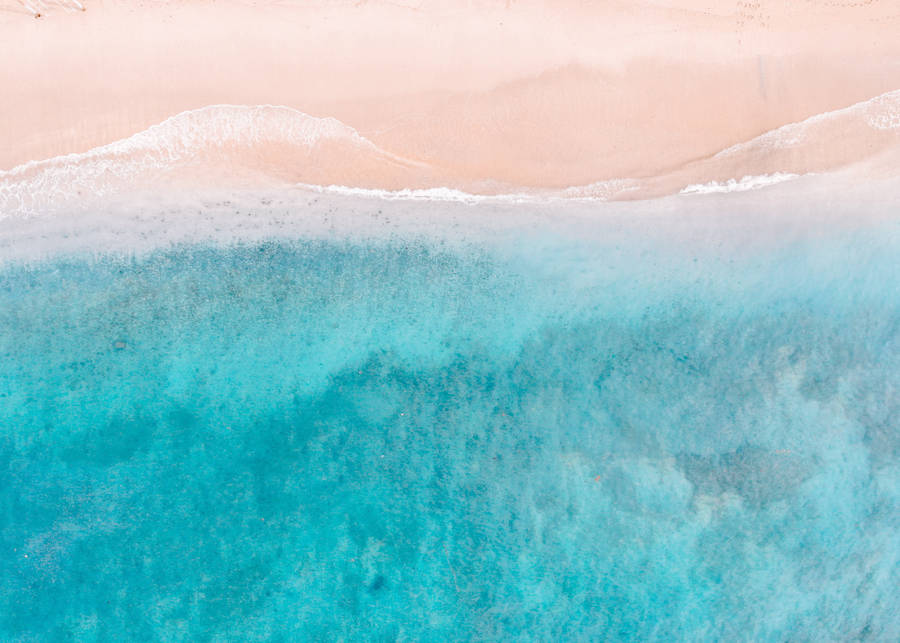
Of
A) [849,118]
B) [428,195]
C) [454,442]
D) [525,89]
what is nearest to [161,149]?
[428,195]

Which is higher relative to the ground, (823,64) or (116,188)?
(823,64)

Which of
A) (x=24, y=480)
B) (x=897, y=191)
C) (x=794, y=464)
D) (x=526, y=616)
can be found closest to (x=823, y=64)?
(x=897, y=191)

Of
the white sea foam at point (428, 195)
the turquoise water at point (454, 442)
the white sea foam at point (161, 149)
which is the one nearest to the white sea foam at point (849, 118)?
the turquoise water at point (454, 442)

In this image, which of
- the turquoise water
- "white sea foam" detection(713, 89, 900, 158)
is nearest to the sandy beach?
"white sea foam" detection(713, 89, 900, 158)

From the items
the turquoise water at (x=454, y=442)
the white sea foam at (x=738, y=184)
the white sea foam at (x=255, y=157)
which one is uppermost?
the white sea foam at (x=255, y=157)

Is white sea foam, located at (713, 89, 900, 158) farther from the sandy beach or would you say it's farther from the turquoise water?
the turquoise water

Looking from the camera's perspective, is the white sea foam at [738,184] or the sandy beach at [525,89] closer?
the sandy beach at [525,89]

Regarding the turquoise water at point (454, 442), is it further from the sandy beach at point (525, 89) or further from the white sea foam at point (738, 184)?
the sandy beach at point (525, 89)

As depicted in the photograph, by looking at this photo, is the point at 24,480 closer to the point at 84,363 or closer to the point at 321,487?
the point at 84,363
